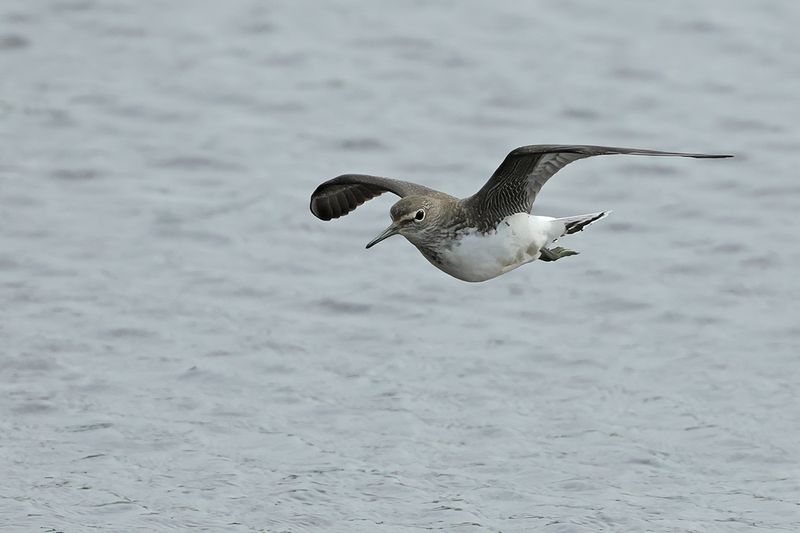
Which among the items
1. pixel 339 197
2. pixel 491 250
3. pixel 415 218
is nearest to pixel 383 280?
pixel 339 197

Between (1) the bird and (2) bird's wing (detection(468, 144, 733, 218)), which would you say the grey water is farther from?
(2) bird's wing (detection(468, 144, 733, 218))

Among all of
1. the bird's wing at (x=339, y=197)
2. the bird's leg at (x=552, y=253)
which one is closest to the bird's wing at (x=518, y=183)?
the bird's leg at (x=552, y=253)

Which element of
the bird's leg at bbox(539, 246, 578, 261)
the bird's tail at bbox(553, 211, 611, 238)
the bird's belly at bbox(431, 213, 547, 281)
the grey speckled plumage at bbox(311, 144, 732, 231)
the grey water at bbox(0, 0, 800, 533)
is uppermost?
the grey speckled plumage at bbox(311, 144, 732, 231)

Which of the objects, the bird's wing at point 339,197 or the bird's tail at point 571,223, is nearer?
the bird's tail at point 571,223

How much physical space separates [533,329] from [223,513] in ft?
14.9

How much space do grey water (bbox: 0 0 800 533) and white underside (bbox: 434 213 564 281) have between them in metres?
3.17

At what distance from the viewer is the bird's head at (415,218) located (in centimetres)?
1181

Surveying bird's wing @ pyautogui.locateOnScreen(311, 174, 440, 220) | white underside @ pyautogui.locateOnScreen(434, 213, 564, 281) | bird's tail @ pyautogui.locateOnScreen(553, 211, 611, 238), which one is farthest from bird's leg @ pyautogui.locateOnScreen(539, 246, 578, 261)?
bird's wing @ pyautogui.locateOnScreen(311, 174, 440, 220)

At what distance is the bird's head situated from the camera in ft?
38.8

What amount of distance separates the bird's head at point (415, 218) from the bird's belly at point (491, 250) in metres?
0.19

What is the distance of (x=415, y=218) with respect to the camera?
38.8ft

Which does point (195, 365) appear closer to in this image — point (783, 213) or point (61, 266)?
point (61, 266)

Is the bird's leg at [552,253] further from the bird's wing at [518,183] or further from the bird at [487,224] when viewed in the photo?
the bird's wing at [518,183]

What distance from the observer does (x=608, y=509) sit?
48.1 ft
